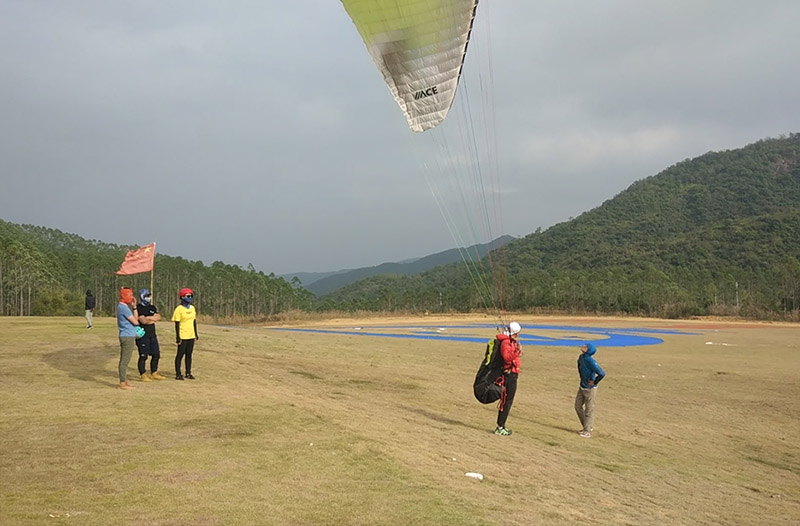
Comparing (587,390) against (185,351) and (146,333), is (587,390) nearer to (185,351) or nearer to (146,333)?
(185,351)

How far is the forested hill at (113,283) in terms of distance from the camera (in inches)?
2363

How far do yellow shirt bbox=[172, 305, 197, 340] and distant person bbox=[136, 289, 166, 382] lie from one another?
34 cm

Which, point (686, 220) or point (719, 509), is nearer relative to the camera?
point (719, 509)

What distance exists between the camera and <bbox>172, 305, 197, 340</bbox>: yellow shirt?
11.4 metres

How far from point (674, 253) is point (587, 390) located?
88.5m

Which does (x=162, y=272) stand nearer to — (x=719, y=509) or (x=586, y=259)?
(x=586, y=259)

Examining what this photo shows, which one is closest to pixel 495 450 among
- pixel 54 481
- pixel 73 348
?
pixel 54 481

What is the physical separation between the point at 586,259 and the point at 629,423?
95029 millimetres

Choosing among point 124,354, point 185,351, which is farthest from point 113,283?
point 124,354

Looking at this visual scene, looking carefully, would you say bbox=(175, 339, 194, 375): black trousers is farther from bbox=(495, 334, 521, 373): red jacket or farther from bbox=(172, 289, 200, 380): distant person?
bbox=(495, 334, 521, 373): red jacket

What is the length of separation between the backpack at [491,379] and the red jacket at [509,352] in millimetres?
62

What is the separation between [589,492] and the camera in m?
6.56

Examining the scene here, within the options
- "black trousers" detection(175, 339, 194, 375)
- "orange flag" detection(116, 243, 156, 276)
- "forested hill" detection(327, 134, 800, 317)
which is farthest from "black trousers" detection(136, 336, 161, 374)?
"forested hill" detection(327, 134, 800, 317)

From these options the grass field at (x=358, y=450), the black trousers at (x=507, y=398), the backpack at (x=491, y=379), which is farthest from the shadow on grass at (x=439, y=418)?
the backpack at (x=491, y=379)
